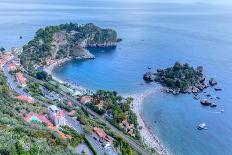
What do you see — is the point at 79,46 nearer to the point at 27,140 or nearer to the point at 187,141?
the point at 187,141

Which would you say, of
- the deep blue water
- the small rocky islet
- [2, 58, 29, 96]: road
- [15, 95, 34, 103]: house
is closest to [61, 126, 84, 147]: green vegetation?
[15, 95, 34, 103]: house

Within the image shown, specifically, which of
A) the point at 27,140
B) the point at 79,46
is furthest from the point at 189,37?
the point at 27,140

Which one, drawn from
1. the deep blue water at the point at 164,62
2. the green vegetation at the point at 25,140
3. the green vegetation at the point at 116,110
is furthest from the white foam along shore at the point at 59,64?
the green vegetation at the point at 25,140

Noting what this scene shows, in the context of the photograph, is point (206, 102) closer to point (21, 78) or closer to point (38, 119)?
point (38, 119)

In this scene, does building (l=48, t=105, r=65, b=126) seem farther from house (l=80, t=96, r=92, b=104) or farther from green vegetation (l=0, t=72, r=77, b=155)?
house (l=80, t=96, r=92, b=104)

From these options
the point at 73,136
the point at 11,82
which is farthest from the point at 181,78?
the point at 73,136

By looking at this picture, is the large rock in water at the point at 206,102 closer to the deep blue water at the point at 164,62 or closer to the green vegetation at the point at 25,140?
the deep blue water at the point at 164,62

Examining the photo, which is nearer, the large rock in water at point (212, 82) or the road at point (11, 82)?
the road at point (11, 82)

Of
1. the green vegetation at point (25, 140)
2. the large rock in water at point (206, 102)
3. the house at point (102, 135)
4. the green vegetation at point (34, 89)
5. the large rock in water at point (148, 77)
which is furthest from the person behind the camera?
the large rock in water at point (148, 77)
